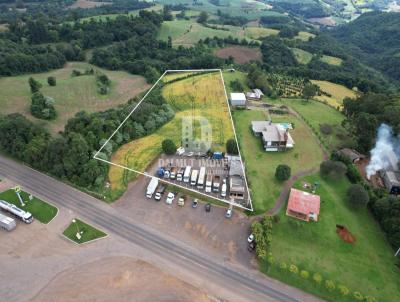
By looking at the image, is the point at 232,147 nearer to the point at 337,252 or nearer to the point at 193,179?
the point at 193,179

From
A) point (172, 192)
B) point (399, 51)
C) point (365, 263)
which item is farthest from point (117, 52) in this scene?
point (399, 51)

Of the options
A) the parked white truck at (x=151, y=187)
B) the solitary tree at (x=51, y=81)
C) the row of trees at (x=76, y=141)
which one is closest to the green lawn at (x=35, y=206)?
the row of trees at (x=76, y=141)

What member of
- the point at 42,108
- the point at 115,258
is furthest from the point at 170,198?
the point at 42,108

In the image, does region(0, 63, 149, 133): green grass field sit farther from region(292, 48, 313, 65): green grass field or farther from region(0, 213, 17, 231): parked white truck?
region(292, 48, 313, 65): green grass field

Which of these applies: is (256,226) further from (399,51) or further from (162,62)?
(399,51)

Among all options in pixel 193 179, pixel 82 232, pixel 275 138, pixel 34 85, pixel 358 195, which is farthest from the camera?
pixel 34 85

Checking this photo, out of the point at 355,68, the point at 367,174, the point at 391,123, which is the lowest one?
the point at 355,68
